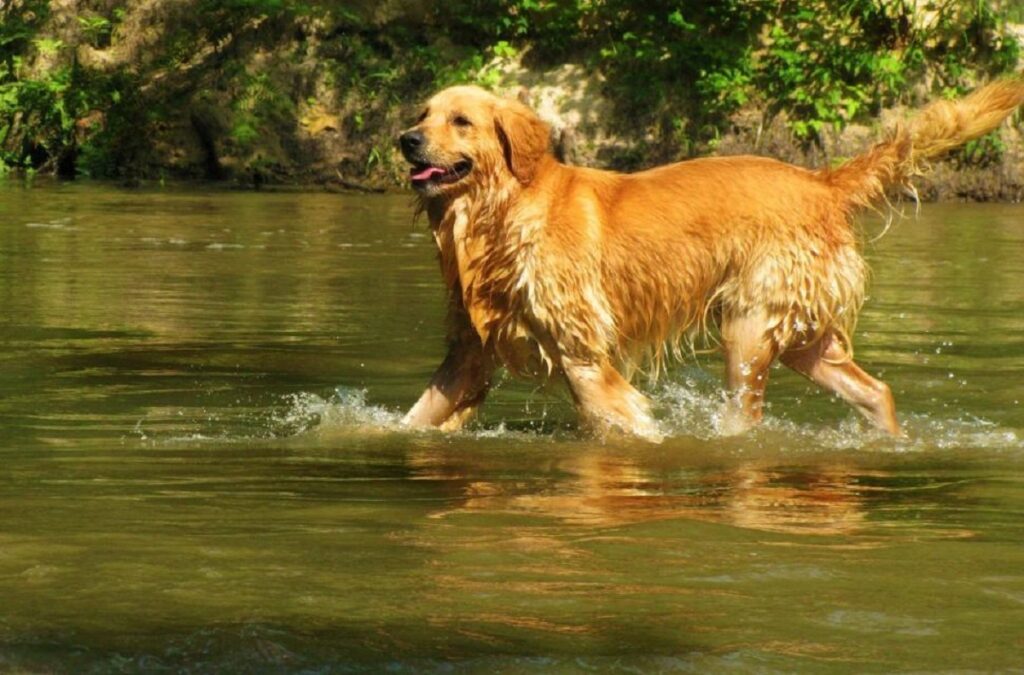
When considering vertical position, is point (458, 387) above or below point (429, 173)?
below

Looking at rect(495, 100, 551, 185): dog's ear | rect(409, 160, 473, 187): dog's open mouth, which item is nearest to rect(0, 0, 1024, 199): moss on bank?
rect(495, 100, 551, 185): dog's ear

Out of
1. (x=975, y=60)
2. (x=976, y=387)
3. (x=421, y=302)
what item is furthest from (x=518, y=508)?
(x=975, y=60)

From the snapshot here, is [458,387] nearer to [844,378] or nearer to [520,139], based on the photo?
[520,139]

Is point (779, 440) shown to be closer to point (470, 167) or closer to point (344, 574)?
point (470, 167)

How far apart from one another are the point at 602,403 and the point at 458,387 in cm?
67

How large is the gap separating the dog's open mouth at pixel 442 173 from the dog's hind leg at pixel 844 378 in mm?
1753

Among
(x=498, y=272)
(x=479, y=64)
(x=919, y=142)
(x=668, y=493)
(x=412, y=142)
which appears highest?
(x=479, y=64)

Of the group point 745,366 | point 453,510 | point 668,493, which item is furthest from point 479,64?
point 453,510

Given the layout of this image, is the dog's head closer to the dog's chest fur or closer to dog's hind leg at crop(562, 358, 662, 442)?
the dog's chest fur

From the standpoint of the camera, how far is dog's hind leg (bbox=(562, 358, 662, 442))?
24.2 feet

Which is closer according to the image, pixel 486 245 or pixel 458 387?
pixel 486 245

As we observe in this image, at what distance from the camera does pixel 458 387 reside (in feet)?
25.1

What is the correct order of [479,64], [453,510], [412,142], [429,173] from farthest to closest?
[479,64], [429,173], [412,142], [453,510]

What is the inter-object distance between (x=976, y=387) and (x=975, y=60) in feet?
52.4
